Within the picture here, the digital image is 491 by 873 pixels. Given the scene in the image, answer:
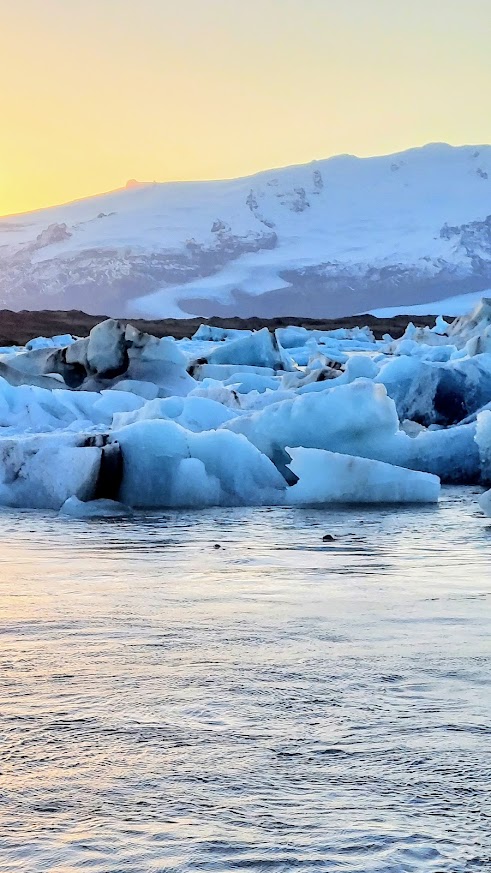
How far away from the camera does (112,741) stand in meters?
1.79

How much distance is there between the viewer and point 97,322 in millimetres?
41719

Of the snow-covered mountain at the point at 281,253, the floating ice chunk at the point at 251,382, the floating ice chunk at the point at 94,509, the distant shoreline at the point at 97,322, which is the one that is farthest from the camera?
the snow-covered mountain at the point at 281,253

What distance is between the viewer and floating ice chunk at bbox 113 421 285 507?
5.69 metres

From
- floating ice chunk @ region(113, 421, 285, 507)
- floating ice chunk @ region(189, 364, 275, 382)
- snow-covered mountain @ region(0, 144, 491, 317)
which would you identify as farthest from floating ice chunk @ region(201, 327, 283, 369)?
snow-covered mountain @ region(0, 144, 491, 317)

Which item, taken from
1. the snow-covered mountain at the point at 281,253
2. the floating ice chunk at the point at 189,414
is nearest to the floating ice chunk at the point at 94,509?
the floating ice chunk at the point at 189,414

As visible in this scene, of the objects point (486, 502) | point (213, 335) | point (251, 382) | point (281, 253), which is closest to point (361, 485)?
point (486, 502)

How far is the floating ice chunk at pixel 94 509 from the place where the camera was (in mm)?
5316

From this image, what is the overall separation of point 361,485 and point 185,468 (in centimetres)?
85

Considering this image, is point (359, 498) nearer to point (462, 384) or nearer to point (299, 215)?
point (462, 384)

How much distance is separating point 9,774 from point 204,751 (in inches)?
11.6

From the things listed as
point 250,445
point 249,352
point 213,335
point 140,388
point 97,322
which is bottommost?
point 250,445

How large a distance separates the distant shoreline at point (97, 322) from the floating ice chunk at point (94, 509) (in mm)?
22698

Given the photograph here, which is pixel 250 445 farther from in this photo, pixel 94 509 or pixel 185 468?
pixel 94 509

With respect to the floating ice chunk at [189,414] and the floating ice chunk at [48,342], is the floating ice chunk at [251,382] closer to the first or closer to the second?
the floating ice chunk at [189,414]
